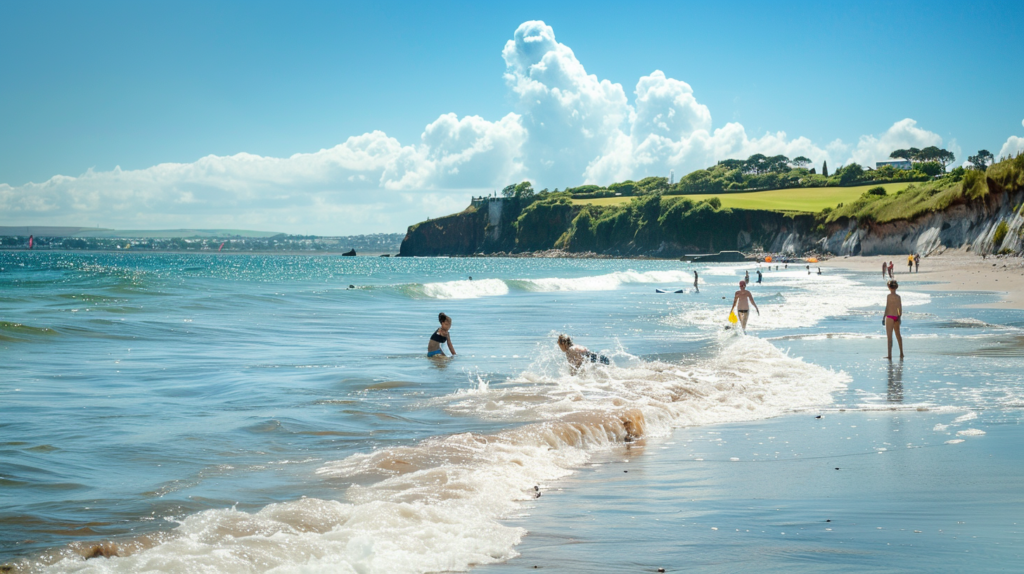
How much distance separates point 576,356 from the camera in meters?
13.1

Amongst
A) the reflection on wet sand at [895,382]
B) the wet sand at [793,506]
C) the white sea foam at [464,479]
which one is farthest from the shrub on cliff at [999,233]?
the wet sand at [793,506]

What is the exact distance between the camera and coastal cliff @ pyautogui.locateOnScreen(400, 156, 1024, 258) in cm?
5956

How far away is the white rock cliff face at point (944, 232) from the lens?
178ft

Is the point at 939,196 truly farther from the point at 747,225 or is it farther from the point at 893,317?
the point at 893,317

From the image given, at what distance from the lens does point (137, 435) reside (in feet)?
27.4

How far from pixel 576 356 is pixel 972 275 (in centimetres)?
4013

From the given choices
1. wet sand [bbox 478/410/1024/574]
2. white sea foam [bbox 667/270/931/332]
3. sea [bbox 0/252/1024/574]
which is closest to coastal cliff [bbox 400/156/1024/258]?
white sea foam [bbox 667/270/931/332]

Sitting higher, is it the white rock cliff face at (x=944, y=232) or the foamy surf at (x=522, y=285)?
the white rock cliff face at (x=944, y=232)

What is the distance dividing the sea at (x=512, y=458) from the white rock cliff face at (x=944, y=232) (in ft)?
147

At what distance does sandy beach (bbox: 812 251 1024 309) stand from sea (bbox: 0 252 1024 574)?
1728 cm

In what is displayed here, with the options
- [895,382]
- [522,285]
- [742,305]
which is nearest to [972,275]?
[522,285]


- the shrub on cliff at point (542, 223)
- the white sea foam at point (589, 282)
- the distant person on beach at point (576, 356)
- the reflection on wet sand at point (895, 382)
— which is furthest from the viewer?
the shrub on cliff at point (542, 223)

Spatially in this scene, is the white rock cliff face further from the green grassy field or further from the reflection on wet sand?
the reflection on wet sand

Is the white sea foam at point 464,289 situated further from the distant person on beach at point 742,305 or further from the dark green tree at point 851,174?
the dark green tree at point 851,174
